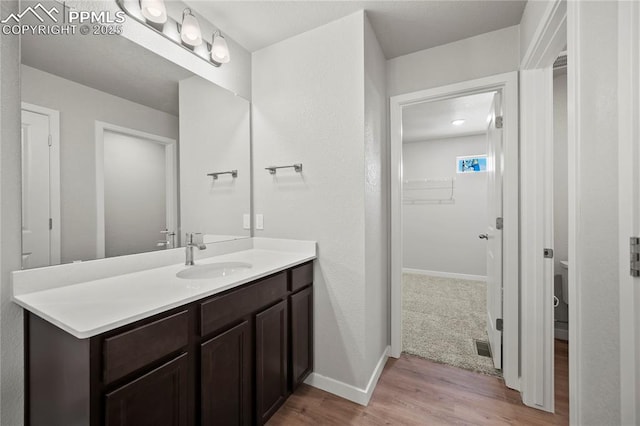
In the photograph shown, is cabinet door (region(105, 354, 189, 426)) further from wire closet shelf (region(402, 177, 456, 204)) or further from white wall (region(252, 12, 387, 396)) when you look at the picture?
wire closet shelf (region(402, 177, 456, 204))

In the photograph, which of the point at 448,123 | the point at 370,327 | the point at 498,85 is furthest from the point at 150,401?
the point at 448,123

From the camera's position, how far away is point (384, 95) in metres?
2.22

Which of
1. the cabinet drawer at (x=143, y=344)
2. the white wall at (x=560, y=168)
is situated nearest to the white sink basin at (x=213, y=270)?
the cabinet drawer at (x=143, y=344)

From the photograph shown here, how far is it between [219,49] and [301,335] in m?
1.98

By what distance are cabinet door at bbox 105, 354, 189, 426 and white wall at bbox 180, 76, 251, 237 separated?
89 centimetres

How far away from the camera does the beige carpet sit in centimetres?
221

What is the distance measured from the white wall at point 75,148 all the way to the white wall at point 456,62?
2.04 metres

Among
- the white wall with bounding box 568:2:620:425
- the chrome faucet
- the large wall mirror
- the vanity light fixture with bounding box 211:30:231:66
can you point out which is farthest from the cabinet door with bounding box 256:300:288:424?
the vanity light fixture with bounding box 211:30:231:66

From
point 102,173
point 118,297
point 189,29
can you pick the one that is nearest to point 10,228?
point 102,173

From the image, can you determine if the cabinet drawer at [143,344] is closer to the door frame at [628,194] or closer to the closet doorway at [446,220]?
the door frame at [628,194]

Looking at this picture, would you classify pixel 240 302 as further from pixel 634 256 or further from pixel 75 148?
pixel 634 256

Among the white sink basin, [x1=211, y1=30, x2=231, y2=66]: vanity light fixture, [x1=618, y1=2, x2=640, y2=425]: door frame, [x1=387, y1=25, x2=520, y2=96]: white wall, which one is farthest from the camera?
[x1=387, y1=25, x2=520, y2=96]: white wall

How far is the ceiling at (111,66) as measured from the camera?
113cm

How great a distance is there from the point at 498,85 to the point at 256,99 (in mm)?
1792
